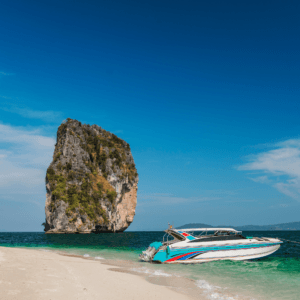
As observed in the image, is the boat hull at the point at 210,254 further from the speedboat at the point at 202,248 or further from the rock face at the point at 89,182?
the rock face at the point at 89,182

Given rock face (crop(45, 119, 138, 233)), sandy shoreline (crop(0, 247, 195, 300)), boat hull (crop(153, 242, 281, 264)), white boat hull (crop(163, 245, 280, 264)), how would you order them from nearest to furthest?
sandy shoreline (crop(0, 247, 195, 300)) < boat hull (crop(153, 242, 281, 264)) < white boat hull (crop(163, 245, 280, 264)) < rock face (crop(45, 119, 138, 233))

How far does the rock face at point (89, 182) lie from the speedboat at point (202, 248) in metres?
64.3

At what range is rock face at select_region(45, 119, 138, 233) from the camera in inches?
3142

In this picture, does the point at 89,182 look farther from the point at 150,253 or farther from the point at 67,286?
the point at 67,286

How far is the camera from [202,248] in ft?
68.3

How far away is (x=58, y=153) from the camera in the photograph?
286ft

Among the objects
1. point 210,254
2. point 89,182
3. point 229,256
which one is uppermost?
point 89,182

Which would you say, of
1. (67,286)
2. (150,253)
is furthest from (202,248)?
(67,286)

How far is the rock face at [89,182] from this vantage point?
79812 millimetres

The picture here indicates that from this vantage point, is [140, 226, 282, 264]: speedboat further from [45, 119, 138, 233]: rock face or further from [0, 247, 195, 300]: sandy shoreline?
[45, 119, 138, 233]: rock face

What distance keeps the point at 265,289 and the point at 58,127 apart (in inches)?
3642

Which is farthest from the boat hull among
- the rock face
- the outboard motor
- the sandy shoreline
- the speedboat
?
the rock face

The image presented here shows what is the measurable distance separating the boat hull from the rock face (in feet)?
213

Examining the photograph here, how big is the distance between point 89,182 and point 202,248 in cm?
7089
